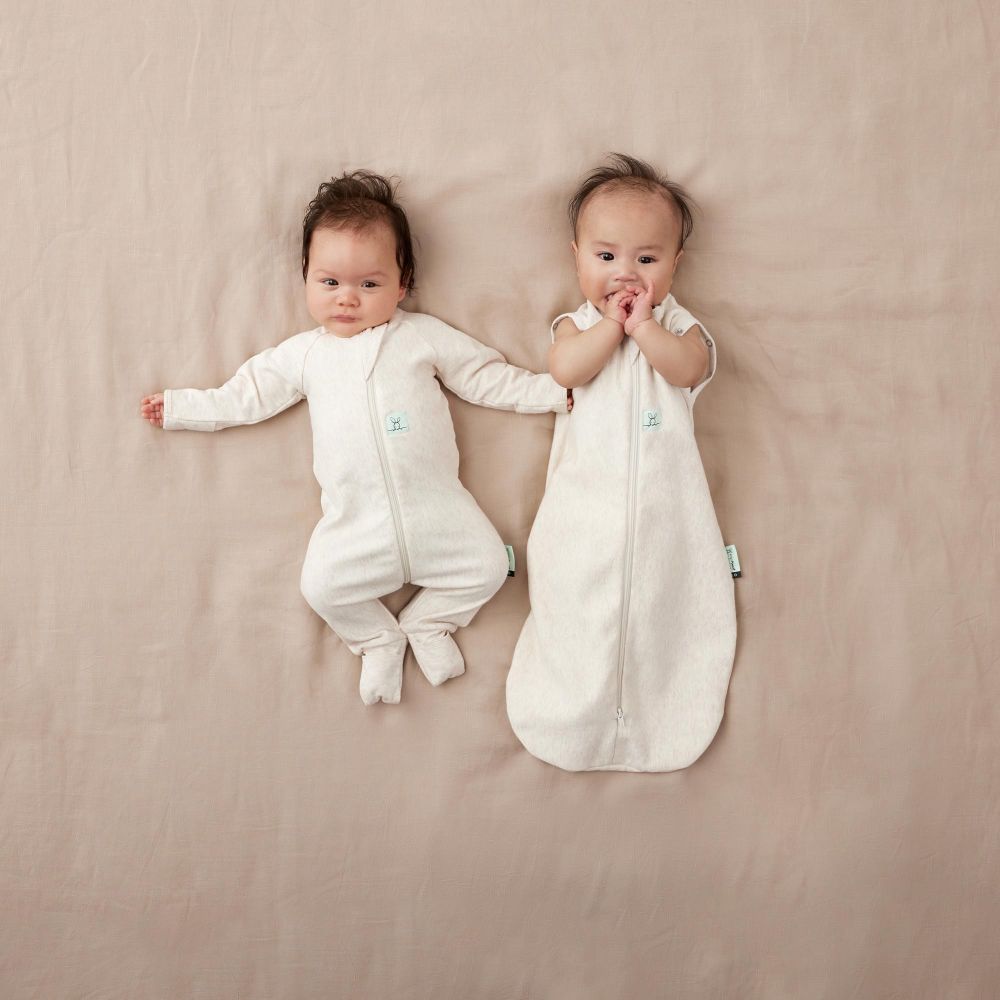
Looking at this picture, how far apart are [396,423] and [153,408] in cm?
43

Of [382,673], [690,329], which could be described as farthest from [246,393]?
[690,329]

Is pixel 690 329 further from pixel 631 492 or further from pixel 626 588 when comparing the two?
pixel 626 588

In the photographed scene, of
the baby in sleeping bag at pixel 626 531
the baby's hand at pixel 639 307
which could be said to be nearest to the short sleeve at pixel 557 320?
the baby in sleeping bag at pixel 626 531

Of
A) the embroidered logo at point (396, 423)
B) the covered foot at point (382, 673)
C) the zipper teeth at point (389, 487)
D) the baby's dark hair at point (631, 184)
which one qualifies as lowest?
the covered foot at point (382, 673)

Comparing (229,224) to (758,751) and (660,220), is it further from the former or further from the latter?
(758,751)

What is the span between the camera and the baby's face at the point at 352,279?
4.55 feet

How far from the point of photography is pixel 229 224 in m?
1.50

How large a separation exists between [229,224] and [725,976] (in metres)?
1.60

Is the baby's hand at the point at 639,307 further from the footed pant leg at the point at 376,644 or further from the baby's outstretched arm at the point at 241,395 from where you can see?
the footed pant leg at the point at 376,644

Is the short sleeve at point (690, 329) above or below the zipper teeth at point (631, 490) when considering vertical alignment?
above

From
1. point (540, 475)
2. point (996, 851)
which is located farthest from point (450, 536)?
point (996, 851)

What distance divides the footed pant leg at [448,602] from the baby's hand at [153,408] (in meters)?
0.53

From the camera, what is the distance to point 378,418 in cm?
143

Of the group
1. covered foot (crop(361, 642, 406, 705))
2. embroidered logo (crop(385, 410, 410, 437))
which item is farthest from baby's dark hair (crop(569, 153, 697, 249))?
covered foot (crop(361, 642, 406, 705))
